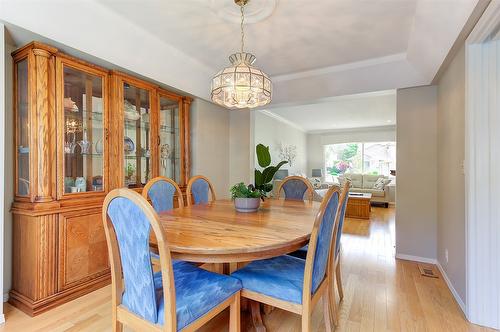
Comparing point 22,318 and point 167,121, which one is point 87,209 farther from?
point 167,121

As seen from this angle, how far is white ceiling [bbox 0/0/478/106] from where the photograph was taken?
1.92 meters

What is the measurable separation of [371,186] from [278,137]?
318 centimetres

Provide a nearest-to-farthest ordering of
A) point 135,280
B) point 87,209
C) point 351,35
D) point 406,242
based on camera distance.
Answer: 1. point 135,280
2. point 87,209
3. point 351,35
4. point 406,242

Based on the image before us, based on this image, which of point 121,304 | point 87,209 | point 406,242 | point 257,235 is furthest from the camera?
point 406,242

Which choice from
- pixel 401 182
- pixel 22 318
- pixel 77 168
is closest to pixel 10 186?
pixel 77 168

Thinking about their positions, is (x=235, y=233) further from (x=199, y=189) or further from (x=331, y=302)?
(x=199, y=189)

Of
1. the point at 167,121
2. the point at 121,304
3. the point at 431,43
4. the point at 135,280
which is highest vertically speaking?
the point at 431,43

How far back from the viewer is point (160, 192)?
2.21m

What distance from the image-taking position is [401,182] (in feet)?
10.0

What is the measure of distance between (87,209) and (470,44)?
3268 mm

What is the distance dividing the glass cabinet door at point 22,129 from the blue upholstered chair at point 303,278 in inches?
73.5

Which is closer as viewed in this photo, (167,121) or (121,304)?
(121,304)

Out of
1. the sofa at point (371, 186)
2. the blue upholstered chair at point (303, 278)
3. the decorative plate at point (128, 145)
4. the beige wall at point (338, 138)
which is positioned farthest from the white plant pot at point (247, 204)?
the beige wall at point (338, 138)

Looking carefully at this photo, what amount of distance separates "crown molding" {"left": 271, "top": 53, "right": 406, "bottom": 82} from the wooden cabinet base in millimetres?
3266
